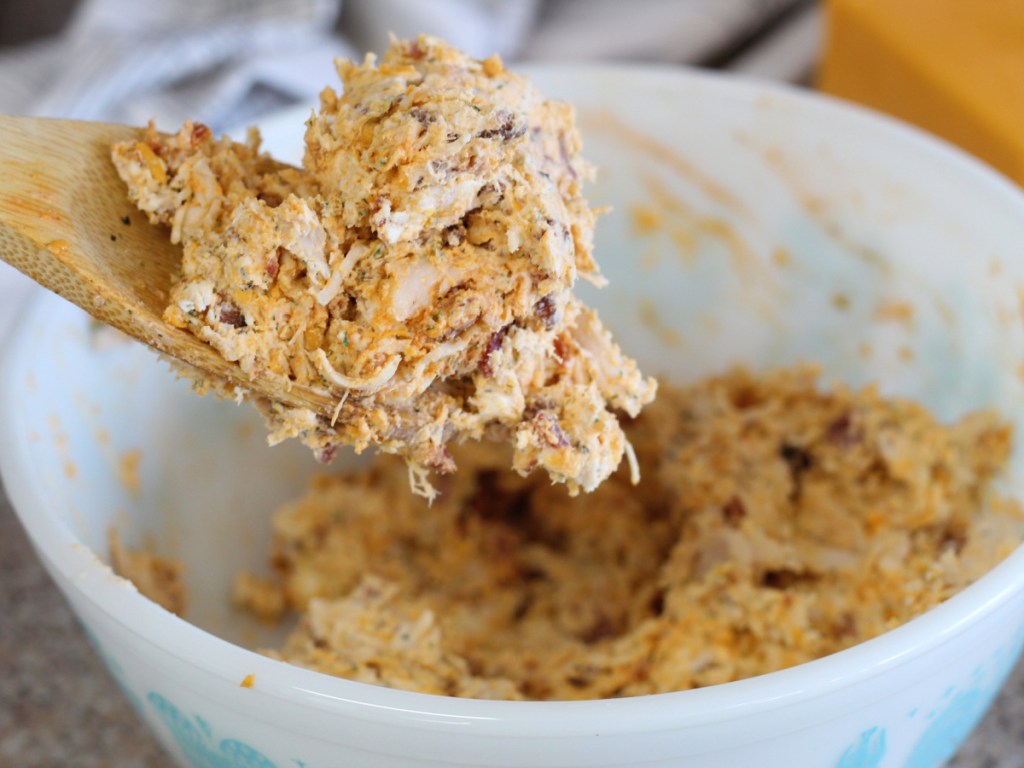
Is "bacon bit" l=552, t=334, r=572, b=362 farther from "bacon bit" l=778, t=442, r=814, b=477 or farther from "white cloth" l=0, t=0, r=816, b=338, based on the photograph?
"white cloth" l=0, t=0, r=816, b=338

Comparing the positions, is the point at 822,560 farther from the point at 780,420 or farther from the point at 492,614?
the point at 492,614

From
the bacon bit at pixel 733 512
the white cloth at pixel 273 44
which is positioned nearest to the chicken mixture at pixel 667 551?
the bacon bit at pixel 733 512

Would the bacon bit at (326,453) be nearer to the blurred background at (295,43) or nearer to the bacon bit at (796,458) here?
the bacon bit at (796,458)

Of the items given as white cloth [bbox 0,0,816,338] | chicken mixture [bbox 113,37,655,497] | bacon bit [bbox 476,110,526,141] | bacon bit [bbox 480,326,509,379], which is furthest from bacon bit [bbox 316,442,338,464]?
white cloth [bbox 0,0,816,338]

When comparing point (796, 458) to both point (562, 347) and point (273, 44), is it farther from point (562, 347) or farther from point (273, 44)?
point (273, 44)

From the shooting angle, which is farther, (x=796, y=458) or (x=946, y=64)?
(x=946, y=64)

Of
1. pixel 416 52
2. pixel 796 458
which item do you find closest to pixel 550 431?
pixel 416 52
